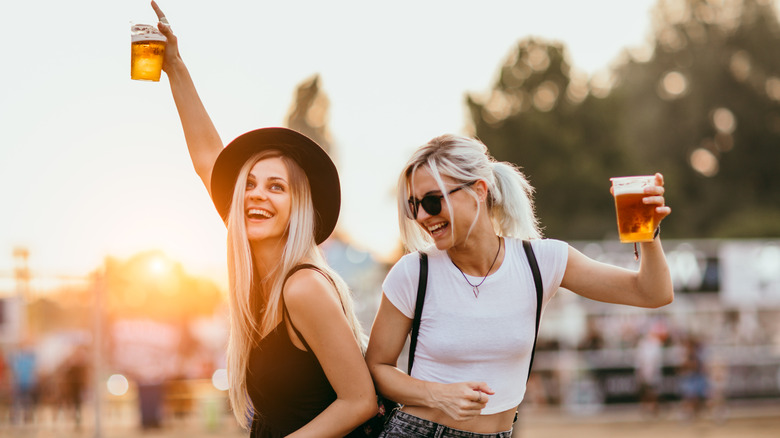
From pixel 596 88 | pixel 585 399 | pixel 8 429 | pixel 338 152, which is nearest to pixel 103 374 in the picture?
pixel 8 429

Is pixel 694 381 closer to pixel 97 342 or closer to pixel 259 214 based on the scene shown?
pixel 97 342

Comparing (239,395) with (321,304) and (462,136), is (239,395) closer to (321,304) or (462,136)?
(321,304)

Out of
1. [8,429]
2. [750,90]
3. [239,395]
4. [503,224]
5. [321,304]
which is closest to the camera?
[321,304]

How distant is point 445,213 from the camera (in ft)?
9.75

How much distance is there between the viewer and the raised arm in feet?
11.5

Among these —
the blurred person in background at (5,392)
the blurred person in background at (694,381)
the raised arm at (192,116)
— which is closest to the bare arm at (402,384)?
the raised arm at (192,116)

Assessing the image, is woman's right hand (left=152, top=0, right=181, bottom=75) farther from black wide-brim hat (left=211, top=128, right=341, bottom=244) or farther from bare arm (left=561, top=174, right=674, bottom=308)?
bare arm (left=561, top=174, right=674, bottom=308)

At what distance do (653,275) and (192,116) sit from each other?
1.96m

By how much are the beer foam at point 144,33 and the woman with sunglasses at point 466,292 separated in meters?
1.14

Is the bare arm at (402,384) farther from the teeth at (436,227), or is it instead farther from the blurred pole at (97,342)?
the blurred pole at (97,342)

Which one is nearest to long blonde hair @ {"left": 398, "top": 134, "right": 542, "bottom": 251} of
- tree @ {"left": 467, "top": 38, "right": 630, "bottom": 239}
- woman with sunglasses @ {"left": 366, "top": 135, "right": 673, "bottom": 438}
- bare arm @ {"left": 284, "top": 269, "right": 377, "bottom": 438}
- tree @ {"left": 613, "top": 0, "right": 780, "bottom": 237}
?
woman with sunglasses @ {"left": 366, "top": 135, "right": 673, "bottom": 438}

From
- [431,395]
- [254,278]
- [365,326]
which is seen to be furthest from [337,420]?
[365,326]

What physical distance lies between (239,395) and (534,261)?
1.17 meters

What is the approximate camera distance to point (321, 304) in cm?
277
